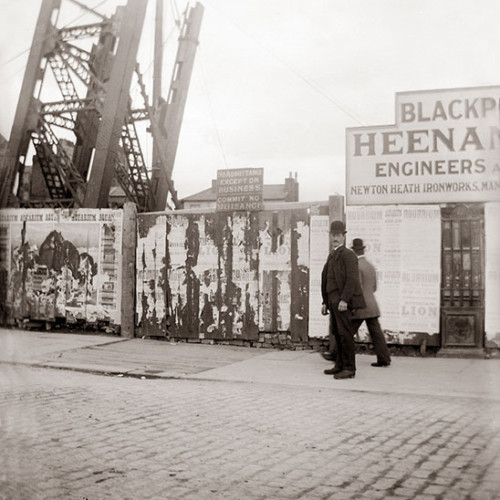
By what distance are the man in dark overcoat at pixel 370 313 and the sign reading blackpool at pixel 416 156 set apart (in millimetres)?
1113

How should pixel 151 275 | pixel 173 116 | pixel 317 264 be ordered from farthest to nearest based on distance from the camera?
pixel 173 116 < pixel 151 275 < pixel 317 264

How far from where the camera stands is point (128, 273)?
10.2 metres

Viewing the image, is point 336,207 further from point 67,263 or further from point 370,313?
point 67,263

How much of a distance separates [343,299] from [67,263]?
17.4 ft

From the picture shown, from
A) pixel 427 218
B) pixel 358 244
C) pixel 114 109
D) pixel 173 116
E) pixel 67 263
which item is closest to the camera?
pixel 358 244

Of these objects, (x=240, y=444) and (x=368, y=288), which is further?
(x=368, y=288)

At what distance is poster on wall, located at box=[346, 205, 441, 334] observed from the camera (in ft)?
28.6

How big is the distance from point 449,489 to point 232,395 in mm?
3018

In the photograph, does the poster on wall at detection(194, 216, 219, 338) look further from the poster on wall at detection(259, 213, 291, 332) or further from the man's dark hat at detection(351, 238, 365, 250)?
the man's dark hat at detection(351, 238, 365, 250)

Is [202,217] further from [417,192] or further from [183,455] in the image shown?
[183,455]

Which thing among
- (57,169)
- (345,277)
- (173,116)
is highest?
(173,116)

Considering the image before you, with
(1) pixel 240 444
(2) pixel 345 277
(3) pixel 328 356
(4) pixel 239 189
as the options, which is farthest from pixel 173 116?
(1) pixel 240 444

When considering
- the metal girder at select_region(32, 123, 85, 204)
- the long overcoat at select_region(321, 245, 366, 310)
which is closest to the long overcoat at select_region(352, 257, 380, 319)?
the long overcoat at select_region(321, 245, 366, 310)

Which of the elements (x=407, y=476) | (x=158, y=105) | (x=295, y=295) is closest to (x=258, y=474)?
(x=407, y=476)
